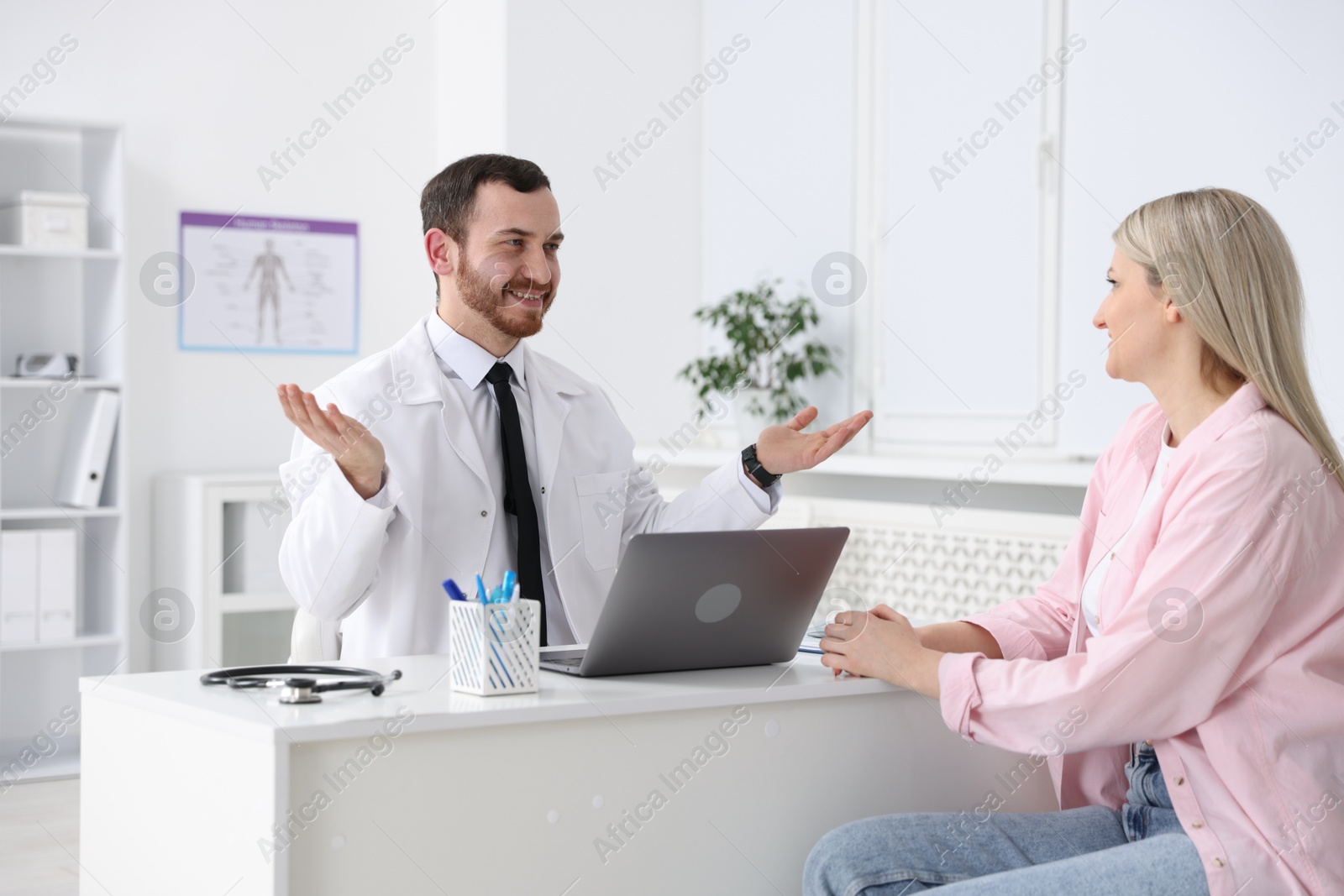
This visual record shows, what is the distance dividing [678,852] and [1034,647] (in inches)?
24.9

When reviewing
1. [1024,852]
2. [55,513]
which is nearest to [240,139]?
[55,513]

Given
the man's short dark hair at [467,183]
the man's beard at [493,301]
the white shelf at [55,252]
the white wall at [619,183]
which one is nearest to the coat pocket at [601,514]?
the man's beard at [493,301]

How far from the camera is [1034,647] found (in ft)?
6.08

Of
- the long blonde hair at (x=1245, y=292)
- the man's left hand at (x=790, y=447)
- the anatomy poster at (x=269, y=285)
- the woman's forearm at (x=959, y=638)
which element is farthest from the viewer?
the anatomy poster at (x=269, y=285)

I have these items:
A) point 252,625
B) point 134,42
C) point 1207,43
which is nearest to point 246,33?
point 134,42

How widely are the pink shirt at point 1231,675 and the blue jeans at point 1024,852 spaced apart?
61mm

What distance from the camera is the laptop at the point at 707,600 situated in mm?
1503

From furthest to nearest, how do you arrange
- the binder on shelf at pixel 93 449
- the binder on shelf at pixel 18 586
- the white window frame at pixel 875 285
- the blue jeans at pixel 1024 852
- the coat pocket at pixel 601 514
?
the binder on shelf at pixel 93 449
the binder on shelf at pixel 18 586
the white window frame at pixel 875 285
the coat pocket at pixel 601 514
the blue jeans at pixel 1024 852

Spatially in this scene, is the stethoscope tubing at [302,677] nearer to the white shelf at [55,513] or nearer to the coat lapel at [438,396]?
the coat lapel at [438,396]

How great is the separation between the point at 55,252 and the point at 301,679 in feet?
10.5

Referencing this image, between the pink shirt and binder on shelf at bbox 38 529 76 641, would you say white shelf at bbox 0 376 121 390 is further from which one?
the pink shirt

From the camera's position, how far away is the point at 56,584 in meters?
4.11

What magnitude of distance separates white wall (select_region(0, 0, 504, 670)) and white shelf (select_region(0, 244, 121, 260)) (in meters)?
0.24

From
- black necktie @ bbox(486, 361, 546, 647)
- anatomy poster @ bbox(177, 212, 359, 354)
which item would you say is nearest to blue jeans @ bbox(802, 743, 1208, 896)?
black necktie @ bbox(486, 361, 546, 647)
